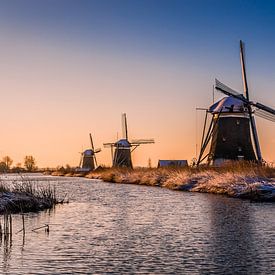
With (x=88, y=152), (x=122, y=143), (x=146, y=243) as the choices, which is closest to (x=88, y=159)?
(x=88, y=152)

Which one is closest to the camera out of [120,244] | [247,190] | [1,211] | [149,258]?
[149,258]

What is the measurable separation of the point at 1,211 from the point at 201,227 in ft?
23.4

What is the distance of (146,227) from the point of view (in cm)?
1461

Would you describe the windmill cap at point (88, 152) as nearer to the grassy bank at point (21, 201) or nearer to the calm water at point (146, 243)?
the grassy bank at point (21, 201)

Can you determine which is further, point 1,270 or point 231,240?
point 231,240

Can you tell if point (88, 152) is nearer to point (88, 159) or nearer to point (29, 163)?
point (88, 159)

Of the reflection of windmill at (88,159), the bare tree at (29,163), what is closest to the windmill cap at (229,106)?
the reflection of windmill at (88,159)

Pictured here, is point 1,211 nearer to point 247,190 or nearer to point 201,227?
point 201,227

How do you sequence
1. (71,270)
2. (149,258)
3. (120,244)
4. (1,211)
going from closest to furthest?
(71,270)
(149,258)
(120,244)
(1,211)

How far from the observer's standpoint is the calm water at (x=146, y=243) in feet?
30.8

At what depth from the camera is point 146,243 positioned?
1183cm

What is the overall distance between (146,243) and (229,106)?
32292mm

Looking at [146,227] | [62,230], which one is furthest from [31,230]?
[146,227]

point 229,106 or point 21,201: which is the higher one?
point 229,106
